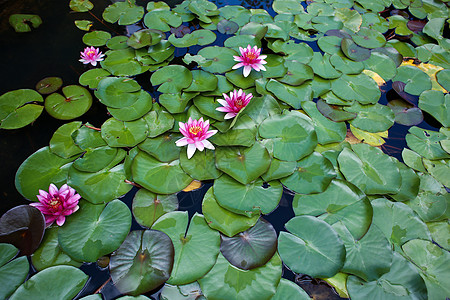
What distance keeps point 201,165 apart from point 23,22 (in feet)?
11.1

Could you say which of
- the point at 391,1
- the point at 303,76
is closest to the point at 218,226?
the point at 303,76

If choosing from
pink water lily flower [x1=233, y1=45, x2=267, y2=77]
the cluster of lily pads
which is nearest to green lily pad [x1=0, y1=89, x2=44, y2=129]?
the cluster of lily pads

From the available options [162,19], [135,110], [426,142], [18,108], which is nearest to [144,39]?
[162,19]

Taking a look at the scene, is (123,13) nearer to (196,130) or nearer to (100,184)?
(196,130)

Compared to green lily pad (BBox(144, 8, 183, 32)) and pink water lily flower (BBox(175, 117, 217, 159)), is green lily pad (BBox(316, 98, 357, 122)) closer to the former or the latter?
pink water lily flower (BBox(175, 117, 217, 159))

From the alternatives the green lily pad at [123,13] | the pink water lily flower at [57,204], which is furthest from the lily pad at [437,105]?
the green lily pad at [123,13]

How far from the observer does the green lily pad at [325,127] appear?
222cm

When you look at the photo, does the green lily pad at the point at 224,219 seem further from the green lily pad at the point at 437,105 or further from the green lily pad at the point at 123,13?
the green lily pad at the point at 123,13

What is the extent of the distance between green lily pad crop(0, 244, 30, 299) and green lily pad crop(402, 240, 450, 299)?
261 cm

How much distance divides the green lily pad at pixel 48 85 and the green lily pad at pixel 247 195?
213cm

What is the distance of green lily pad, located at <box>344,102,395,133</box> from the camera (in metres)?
2.38

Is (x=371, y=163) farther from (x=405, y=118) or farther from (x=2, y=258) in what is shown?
(x=2, y=258)

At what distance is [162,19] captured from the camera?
10.8 feet

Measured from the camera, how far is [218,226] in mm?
1661
